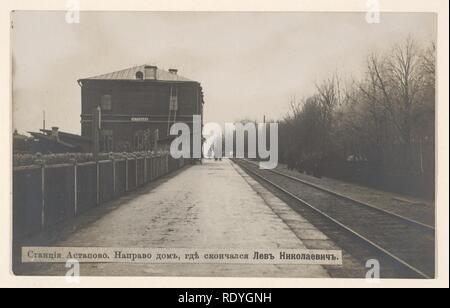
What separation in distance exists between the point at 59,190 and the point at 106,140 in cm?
371

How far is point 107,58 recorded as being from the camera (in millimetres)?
8266

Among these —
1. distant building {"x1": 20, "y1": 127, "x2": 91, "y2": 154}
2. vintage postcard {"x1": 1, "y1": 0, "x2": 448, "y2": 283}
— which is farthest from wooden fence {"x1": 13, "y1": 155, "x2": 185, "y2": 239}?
distant building {"x1": 20, "y1": 127, "x2": 91, "y2": 154}

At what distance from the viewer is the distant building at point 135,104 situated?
974 centimetres

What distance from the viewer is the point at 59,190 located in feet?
28.0

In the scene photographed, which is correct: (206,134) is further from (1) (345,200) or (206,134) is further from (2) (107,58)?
(1) (345,200)

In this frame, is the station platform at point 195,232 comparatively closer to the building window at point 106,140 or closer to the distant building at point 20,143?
the building window at point 106,140

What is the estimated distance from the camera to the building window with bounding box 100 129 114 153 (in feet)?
39.3

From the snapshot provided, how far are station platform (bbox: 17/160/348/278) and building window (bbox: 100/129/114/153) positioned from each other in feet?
4.84

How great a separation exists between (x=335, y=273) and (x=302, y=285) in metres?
0.52

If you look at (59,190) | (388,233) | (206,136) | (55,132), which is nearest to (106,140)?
(55,132)

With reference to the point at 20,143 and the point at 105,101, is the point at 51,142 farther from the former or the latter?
the point at 20,143

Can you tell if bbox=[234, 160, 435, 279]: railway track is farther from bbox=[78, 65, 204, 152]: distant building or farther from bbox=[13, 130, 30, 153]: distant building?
bbox=[13, 130, 30, 153]: distant building

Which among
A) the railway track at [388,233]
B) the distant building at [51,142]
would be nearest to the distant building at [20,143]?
the distant building at [51,142]
